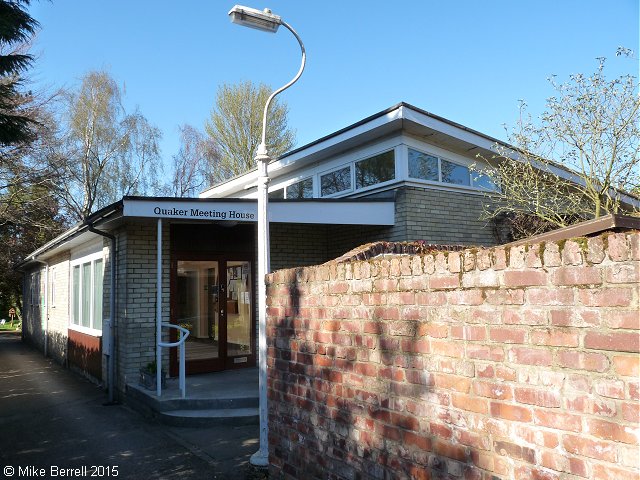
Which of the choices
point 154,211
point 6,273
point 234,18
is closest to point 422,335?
point 234,18

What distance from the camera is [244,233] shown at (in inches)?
412

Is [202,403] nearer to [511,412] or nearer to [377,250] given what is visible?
[377,250]

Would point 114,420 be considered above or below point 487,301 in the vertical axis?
below

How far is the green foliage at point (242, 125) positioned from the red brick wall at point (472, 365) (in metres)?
28.1

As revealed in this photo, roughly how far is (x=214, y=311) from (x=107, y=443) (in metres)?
3.70

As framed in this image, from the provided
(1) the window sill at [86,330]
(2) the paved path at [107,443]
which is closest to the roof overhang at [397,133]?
(1) the window sill at [86,330]

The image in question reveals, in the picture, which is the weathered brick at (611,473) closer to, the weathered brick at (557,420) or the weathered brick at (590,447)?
the weathered brick at (590,447)

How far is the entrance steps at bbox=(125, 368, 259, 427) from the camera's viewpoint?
7227 mm

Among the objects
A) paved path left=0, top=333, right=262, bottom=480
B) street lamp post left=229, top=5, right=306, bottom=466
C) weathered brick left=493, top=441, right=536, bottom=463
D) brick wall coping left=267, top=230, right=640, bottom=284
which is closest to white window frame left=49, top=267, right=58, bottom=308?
paved path left=0, top=333, right=262, bottom=480

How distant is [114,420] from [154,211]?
10.2 feet

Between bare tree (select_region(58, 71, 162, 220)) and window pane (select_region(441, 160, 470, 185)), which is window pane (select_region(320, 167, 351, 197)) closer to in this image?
window pane (select_region(441, 160, 470, 185))

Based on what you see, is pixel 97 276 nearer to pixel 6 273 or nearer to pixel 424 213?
pixel 424 213

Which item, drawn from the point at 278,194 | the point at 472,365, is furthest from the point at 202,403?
the point at 278,194

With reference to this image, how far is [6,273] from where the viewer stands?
31578mm
